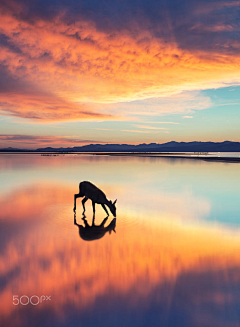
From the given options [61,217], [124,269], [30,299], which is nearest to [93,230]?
[61,217]

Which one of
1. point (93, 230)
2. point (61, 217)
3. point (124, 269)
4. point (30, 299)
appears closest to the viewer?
point (30, 299)

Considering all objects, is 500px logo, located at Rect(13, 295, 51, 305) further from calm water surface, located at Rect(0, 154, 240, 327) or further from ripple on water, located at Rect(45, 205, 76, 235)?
ripple on water, located at Rect(45, 205, 76, 235)

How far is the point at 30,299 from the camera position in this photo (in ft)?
19.2

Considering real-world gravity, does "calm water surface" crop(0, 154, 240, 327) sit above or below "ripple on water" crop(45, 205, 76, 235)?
above

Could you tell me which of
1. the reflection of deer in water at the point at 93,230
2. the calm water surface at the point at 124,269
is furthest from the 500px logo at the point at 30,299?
the reflection of deer in water at the point at 93,230

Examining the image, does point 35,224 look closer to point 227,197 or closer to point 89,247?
point 89,247

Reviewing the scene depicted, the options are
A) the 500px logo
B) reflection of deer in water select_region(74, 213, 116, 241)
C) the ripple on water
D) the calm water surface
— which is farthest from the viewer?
the ripple on water

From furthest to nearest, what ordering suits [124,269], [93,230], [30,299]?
[93,230] → [124,269] → [30,299]

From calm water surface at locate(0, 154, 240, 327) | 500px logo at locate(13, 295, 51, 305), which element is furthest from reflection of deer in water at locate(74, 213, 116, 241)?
500px logo at locate(13, 295, 51, 305)

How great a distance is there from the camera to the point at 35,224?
457 inches

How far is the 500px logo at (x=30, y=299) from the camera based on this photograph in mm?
5739

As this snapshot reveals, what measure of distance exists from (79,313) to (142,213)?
28.1 ft

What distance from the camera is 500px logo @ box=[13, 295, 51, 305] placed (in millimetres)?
5739

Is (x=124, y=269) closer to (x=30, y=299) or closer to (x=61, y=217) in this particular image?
(x=30, y=299)
